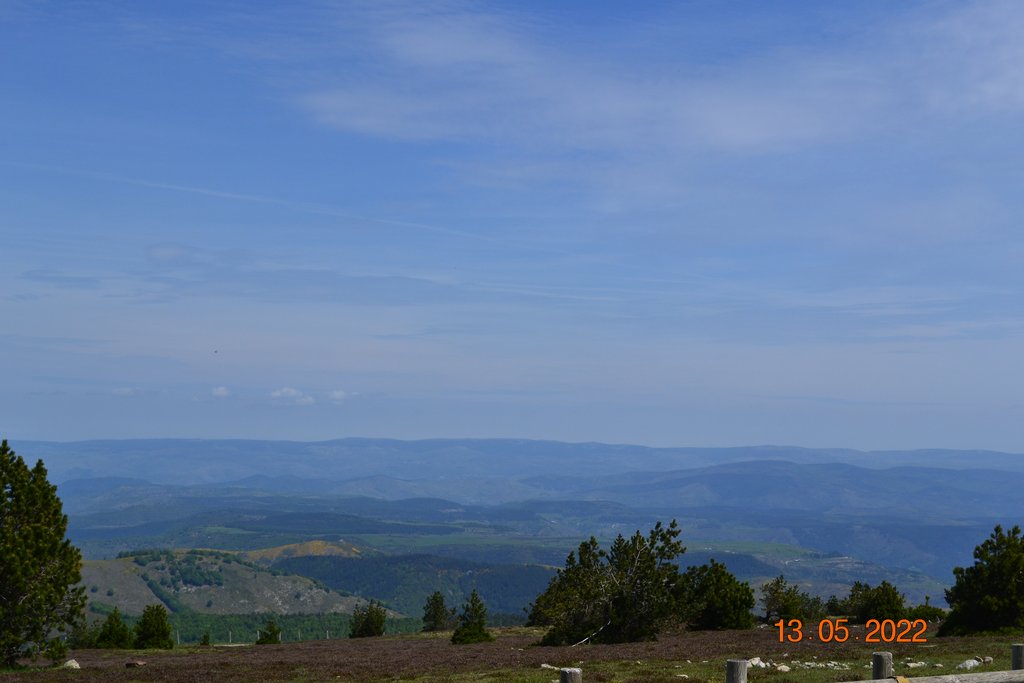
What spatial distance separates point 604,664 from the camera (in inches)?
1414

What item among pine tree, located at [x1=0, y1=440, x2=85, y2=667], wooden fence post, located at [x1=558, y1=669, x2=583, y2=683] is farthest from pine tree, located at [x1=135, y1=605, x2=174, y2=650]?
wooden fence post, located at [x1=558, y1=669, x2=583, y2=683]

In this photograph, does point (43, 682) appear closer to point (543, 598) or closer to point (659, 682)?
point (659, 682)

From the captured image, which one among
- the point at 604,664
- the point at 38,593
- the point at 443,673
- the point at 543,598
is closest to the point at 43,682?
the point at 38,593

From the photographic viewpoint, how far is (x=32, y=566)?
3706 cm

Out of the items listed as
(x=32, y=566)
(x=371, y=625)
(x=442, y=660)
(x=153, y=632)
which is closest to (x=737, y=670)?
(x=442, y=660)

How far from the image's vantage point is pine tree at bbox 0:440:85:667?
36.8m

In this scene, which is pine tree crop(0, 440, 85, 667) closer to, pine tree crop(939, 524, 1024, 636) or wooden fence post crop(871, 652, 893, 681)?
wooden fence post crop(871, 652, 893, 681)

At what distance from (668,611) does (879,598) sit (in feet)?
46.2

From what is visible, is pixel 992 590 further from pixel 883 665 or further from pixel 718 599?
pixel 883 665
